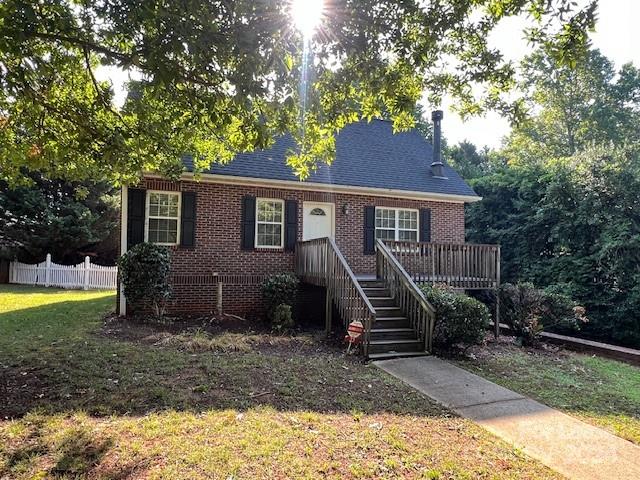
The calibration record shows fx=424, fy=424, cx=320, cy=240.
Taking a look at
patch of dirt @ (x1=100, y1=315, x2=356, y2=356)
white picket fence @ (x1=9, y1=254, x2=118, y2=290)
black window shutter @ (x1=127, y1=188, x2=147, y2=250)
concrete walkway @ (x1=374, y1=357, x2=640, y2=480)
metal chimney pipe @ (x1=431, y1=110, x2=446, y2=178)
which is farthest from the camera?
white picket fence @ (x1=9, y1=254, x2=118, y2=290)

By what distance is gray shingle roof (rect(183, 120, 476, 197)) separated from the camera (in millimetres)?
Result: 11352

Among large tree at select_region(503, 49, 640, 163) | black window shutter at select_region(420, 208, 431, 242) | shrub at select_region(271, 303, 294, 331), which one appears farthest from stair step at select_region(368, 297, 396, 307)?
large tree at select_region(503, 49, 640, 163)

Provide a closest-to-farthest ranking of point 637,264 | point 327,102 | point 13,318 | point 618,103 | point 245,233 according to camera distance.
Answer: point 327,102, point 13,318, point 245,233, point 637,264, point 618,103

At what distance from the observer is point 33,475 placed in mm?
3244

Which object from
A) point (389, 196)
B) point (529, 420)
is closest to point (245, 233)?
point (389, 196)

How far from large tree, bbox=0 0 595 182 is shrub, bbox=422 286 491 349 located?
11.1 feet

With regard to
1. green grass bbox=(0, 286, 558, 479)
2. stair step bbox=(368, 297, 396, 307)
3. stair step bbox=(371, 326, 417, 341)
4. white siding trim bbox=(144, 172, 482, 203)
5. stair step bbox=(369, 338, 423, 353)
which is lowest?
green grass bbox=(0, 286, 558, 479)

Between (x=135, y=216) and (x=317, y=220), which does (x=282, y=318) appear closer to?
(x=317, y=220)

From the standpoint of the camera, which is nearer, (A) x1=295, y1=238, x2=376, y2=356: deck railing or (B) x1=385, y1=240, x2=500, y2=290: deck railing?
(A) x1=295, y1=238, x2=376, y2=356: deck railing

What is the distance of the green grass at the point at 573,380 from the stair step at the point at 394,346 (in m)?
0.87

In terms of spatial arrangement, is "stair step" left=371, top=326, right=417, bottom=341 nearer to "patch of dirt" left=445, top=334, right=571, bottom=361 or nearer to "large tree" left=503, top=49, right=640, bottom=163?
"patch of dirt" left=445, top=334, right=571, bottom=361

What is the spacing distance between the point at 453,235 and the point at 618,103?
879 inches

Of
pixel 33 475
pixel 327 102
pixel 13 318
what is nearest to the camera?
pixel 33 475

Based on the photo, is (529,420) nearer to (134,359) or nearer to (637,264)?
(134,359)
